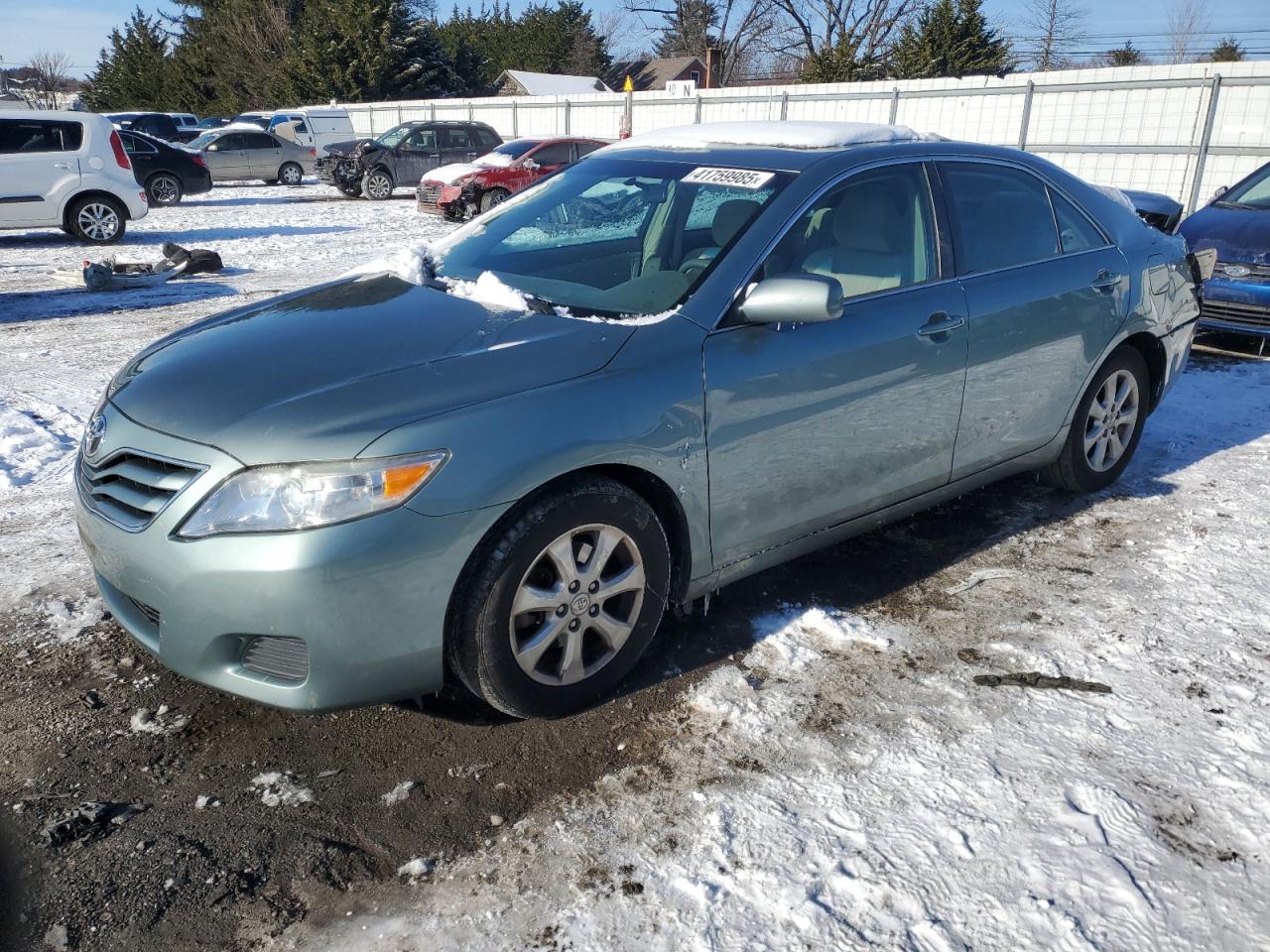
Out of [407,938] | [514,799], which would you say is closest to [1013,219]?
[514,799]

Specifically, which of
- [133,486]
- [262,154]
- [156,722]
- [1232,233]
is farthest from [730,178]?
[262,154]

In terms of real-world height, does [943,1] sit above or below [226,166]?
above

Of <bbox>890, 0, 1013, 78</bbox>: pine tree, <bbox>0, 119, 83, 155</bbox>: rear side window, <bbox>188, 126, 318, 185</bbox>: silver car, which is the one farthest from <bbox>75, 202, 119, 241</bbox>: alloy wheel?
<bbox>890, 0, 1013, 78</bbox>: pine tree

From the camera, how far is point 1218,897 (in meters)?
2.33

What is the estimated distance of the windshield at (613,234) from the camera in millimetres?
3359

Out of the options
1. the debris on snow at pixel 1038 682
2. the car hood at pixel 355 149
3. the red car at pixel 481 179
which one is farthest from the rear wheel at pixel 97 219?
the debris on snow at pixel 1038 682

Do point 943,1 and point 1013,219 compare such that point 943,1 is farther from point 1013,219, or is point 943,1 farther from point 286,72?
point 1013,219

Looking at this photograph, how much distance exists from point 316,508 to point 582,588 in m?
0.81

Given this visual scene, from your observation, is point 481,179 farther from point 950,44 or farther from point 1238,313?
point 950,44

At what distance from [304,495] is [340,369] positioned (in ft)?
1.57

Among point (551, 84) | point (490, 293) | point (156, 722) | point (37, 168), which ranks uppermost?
point (551, 84)

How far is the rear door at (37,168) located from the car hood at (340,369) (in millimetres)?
11947

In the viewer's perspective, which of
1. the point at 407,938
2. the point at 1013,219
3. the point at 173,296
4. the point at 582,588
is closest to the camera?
the point at 407,938

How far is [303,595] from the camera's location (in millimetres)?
2439
